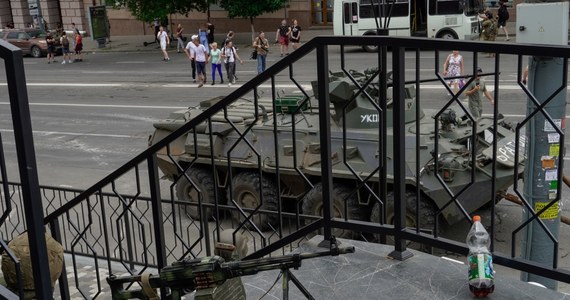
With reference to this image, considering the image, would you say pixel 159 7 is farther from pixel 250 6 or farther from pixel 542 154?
pixel 542 154

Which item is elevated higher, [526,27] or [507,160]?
[526,27]

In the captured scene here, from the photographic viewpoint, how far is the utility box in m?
4.86

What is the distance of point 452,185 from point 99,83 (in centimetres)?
1936

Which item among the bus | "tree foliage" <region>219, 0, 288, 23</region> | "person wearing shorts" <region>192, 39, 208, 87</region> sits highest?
"tree foliage" <region>219, 0, 288, 23</region>

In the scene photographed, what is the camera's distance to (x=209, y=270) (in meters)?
3.46

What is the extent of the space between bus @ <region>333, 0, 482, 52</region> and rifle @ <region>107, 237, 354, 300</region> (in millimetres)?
23374

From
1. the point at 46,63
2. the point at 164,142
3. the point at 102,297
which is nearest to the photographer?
the point at 164,142

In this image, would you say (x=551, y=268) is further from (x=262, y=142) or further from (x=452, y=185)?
(x=262, y=142)

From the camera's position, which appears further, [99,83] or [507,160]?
[99,83]

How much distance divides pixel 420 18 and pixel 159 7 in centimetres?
1175

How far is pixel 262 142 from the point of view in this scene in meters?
10.9

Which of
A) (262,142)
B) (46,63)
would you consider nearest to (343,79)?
(262,142)

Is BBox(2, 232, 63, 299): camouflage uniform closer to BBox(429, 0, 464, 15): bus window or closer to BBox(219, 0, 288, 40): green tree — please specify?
BBox(429, 0, 464, 15): bus window

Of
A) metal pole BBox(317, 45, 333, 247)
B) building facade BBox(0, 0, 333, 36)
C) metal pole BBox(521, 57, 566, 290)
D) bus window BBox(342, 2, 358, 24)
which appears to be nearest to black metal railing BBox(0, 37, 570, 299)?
metal pole BBox(317, 45, 333, 247)
